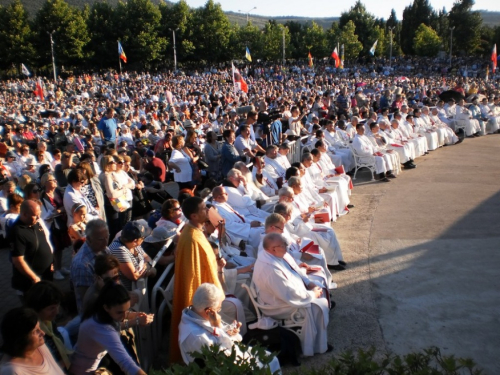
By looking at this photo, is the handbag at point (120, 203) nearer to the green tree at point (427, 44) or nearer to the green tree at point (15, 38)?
the green tree at point (15, 38)

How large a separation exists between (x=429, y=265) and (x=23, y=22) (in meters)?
68.7

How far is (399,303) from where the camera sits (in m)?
6.38

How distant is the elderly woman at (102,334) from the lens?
3.59m

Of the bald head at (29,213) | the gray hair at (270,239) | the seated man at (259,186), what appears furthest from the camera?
the seated man at (259,186)

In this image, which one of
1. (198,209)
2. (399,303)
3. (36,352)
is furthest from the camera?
(399,303)

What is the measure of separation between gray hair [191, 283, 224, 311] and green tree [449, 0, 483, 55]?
83826 millimetres

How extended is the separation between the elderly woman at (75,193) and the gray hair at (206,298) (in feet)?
9.23

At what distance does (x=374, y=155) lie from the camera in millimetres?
13188

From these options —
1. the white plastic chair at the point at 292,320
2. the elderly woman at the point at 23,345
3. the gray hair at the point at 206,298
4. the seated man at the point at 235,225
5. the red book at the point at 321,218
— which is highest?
the elderly woman at the point at 23,345

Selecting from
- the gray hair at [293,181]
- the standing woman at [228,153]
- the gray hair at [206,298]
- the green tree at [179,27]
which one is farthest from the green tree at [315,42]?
the gray hair at [206,298]

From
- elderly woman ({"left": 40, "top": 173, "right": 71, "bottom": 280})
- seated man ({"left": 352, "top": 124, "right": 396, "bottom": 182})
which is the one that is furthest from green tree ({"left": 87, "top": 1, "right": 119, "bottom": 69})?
elderly woman ({"left": 40, "top": 173, "right": 71, "bottom": 280})

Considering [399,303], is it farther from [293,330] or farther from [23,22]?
[23,22]

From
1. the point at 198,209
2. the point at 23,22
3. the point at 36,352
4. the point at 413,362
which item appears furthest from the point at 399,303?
the point at 23,22

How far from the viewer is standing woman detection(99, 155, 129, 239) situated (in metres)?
7.80
